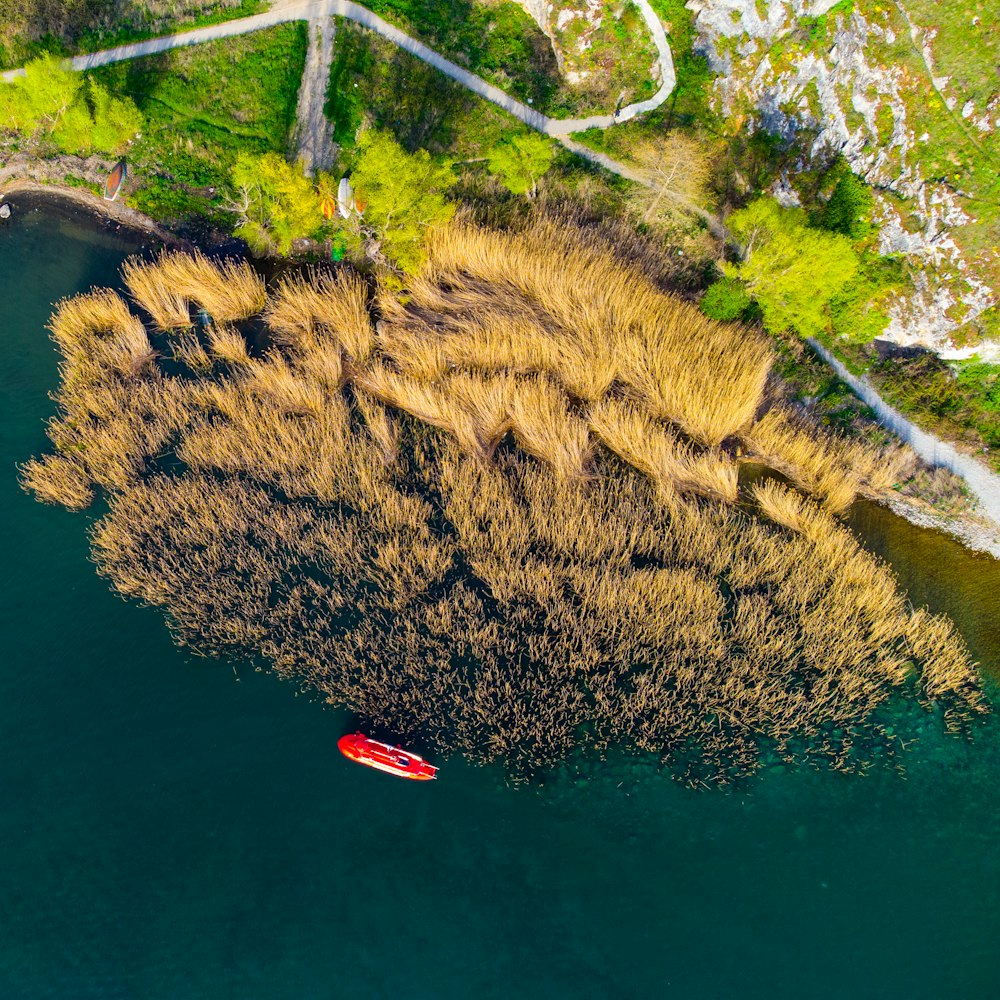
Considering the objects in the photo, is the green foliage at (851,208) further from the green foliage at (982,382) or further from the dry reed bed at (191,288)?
the dry reed bed at (191,288)

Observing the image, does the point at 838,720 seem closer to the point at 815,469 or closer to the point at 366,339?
the point at 815,469

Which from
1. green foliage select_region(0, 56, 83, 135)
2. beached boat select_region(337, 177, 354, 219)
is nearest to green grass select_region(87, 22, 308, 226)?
green foliage select_region(0, 56, 83, 135)

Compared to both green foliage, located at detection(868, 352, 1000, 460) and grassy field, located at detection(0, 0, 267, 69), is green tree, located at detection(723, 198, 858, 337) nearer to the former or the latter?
green foliage, located at detection(868, 352, 1000, 460)

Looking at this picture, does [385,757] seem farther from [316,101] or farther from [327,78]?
[327,78]

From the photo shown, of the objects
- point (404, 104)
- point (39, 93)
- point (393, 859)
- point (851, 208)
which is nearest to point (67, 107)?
point (39, 93)

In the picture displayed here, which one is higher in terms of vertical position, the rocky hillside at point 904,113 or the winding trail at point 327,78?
the rocky hillside at point 904,113

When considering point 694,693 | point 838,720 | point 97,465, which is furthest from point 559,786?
point 97,465

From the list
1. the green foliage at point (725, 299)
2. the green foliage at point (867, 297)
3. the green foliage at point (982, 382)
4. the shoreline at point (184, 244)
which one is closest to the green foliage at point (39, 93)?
the shoreline at point (184, 244)
